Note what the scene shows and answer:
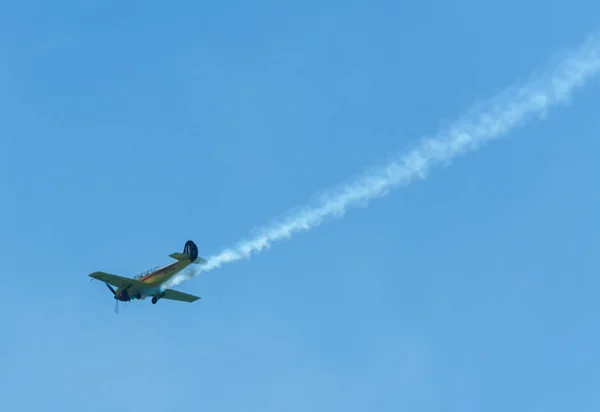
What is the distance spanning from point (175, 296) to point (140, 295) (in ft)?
15.2

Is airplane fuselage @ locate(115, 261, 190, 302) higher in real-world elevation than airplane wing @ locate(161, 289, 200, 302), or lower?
lower

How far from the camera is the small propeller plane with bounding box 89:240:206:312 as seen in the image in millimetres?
78750

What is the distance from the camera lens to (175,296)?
84.8m

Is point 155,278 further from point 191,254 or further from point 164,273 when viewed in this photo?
point 191,254

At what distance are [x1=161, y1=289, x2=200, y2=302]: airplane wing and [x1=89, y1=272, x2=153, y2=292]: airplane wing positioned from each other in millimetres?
3637

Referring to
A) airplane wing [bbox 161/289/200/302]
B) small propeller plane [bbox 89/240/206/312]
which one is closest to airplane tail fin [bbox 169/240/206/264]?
small propeller plane [bbox 89/240/206/312]

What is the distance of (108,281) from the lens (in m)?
79.4

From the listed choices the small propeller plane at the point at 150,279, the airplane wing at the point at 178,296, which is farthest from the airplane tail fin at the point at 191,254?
the airplane wing at the point at 178,296

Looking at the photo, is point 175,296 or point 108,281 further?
point 175,296

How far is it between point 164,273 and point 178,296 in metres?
5.63

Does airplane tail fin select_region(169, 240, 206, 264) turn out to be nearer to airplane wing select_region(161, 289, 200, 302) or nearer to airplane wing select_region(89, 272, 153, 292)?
airplane wing select_region(89, 272, 153, 292)

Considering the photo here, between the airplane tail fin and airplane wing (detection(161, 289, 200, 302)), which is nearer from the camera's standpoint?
the airplane tail fin

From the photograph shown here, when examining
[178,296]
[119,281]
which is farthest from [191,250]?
[178,296]

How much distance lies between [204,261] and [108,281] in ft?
20.9
